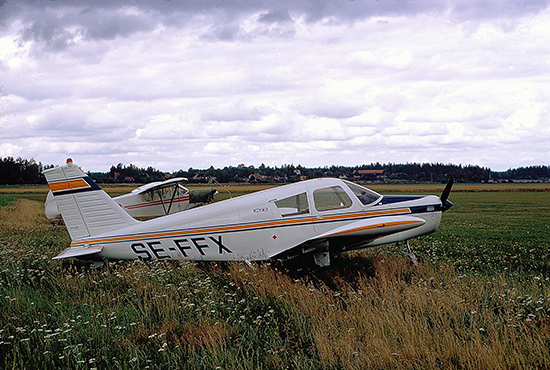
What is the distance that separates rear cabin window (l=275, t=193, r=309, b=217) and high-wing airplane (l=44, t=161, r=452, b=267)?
0.02 metres

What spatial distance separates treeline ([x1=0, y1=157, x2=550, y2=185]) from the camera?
3350cm

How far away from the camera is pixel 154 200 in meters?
17.5

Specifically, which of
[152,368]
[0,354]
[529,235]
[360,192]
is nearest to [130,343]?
[152,368]

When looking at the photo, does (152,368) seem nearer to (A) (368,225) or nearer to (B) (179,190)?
(A) (368,225)

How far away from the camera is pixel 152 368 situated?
14.2 ft

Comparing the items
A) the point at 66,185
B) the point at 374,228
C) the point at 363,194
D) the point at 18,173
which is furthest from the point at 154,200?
the point at 18,173

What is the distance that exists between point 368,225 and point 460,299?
7.40 feet

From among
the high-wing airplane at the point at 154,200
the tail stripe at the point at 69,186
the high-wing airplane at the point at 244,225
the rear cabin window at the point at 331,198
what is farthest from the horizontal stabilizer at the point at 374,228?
the high-wing airplane at the point at 154,200

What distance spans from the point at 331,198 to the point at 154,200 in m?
11.4

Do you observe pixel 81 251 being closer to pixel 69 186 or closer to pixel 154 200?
pixel 69 186

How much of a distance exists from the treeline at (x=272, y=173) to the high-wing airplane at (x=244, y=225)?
6361mm

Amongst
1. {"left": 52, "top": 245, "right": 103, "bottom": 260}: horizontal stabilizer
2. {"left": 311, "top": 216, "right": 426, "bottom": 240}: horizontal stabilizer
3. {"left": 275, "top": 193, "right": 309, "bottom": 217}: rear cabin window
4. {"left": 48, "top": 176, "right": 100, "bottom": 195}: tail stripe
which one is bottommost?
{"left": 52, "top": 245, "right": 103, "bottom": 260}: horizontal stabilizer

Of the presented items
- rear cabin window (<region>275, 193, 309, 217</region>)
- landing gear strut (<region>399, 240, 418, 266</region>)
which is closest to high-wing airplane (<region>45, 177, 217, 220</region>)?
rear cabin window (<region>275, 193, 309, 217</region>)

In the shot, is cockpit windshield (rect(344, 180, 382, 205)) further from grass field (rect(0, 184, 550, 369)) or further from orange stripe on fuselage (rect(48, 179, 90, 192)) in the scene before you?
orange stripe on fuselage (rect(48, 179, 90, 192))
